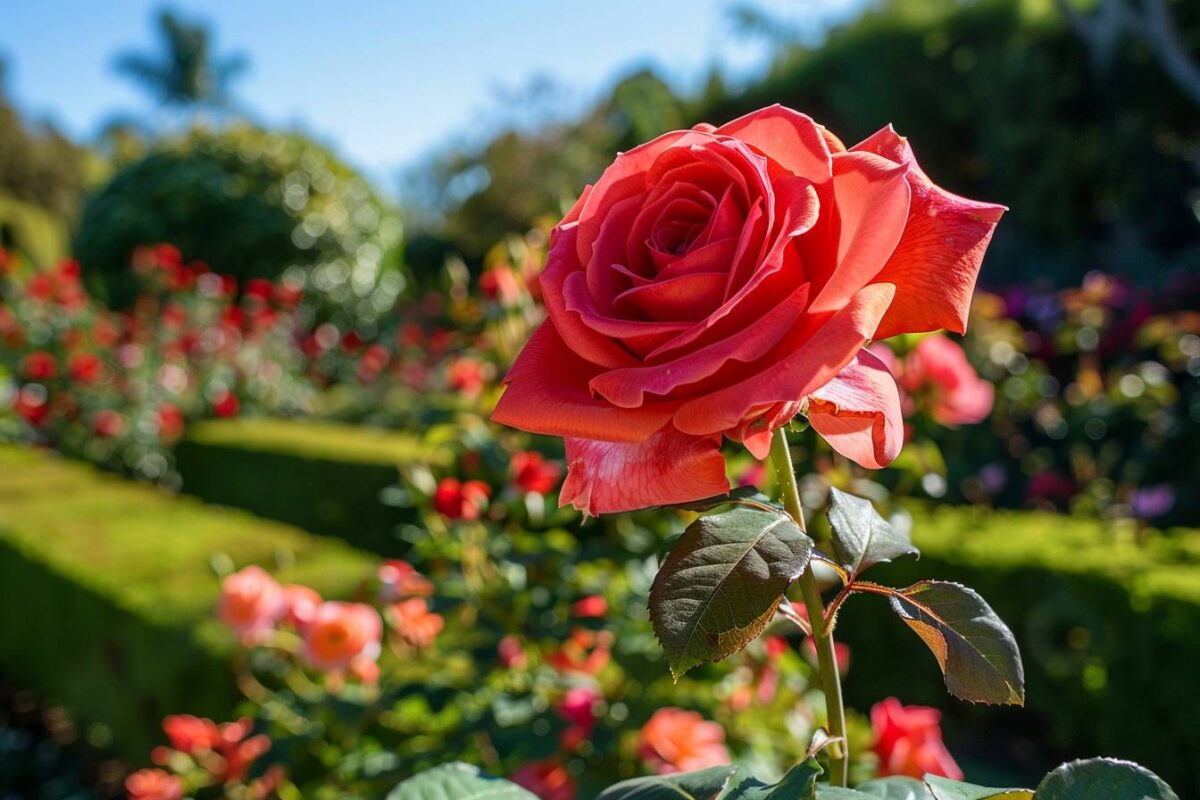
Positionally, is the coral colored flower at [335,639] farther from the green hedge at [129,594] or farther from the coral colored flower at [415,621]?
the green hedge at [129,594]

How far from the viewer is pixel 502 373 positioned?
1.83 metres

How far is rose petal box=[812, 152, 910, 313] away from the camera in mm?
485

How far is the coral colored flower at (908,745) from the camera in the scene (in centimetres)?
125

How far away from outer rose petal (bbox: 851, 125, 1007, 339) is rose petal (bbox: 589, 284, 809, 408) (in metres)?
0.07

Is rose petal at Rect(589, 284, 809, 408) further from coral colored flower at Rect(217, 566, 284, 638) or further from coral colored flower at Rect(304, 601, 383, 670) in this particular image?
coral colored flower at Rect(217, 566, 284, 638)

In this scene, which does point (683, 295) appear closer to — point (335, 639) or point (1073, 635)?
point (335, 639)

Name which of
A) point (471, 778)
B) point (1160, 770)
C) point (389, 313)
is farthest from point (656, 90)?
point (471, 778)

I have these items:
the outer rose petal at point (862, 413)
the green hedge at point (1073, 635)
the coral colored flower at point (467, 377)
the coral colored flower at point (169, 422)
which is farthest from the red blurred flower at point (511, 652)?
the coral colored flower at point (169, 422)

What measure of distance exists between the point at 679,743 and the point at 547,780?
0.18 metres

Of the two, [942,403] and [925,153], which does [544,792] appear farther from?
[925,153]

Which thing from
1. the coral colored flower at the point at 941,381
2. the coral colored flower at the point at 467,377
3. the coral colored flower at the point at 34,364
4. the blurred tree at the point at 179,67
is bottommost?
the coral colored flower at the point at 34,364

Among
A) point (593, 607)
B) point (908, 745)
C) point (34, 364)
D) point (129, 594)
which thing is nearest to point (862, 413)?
point (908, 745)

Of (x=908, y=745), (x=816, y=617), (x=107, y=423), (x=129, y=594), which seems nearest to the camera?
(x=816, y=617)

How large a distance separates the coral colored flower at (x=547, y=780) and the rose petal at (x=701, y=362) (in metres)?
0.95
